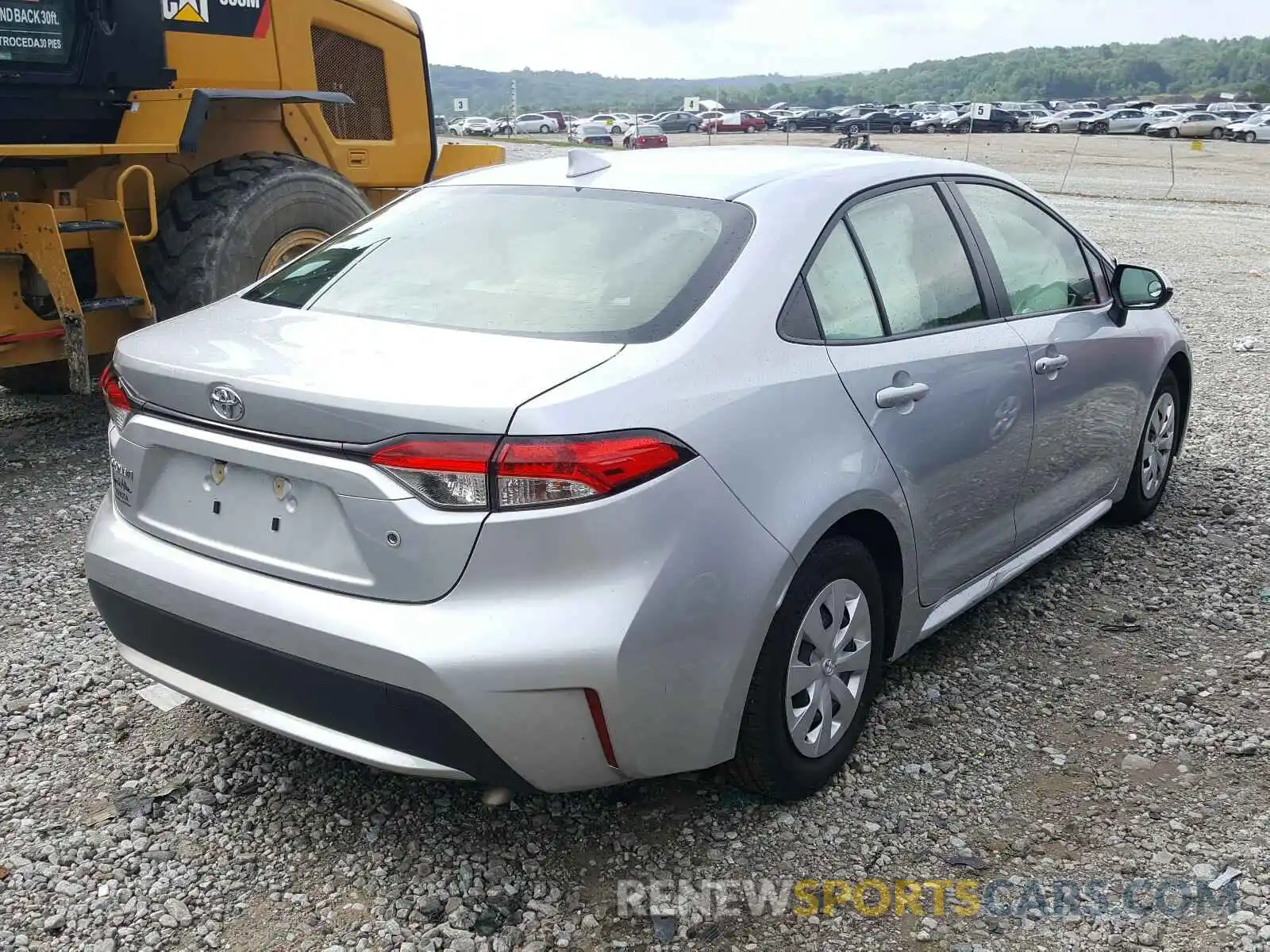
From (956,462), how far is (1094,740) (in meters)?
0.93

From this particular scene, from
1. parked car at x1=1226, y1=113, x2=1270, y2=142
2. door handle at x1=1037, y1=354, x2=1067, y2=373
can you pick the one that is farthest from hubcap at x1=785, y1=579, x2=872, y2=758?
parked car at x1=1226, y1=113, x2=1270, y2=142

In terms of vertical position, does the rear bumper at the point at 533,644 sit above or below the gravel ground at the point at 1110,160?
below

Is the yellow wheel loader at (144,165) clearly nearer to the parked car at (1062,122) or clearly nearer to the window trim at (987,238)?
the window trim at (987,238)

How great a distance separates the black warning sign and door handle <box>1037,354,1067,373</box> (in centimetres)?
478

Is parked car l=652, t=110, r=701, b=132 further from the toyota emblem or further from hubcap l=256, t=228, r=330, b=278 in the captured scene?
the toyota emblem

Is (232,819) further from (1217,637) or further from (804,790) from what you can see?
(1217,637)

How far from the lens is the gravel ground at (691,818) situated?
8.95 feet

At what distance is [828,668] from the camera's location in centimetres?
310

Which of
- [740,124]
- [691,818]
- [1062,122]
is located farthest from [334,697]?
[740,124]

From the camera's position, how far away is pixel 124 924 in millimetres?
2701

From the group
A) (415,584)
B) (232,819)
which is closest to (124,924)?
(232,819)

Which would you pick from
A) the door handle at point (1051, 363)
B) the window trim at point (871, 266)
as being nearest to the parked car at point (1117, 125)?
the door handle at point (1051, 363)

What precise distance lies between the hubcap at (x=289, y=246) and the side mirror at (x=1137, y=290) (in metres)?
3.83

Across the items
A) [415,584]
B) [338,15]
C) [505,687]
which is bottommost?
[505,687]
